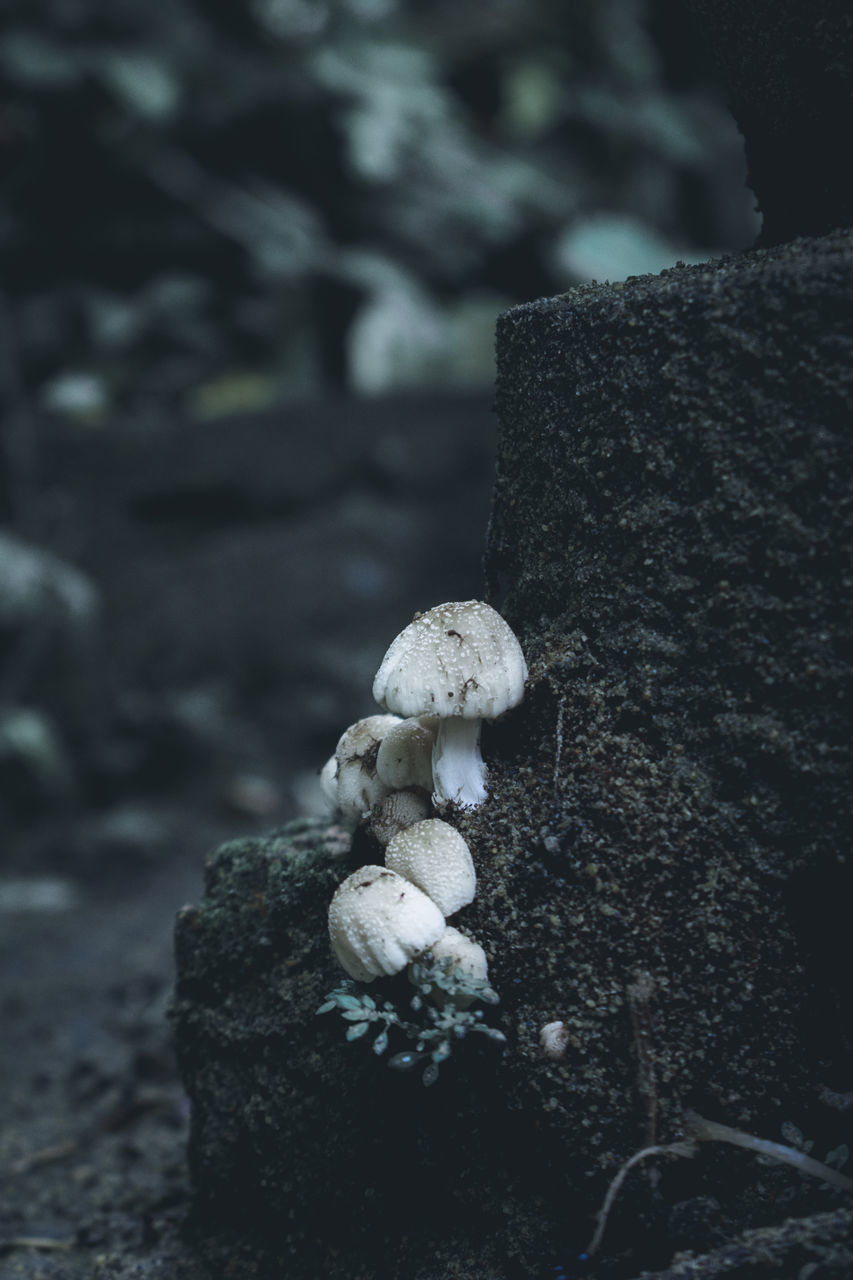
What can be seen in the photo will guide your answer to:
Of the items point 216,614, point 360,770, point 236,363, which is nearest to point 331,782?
point 360,770

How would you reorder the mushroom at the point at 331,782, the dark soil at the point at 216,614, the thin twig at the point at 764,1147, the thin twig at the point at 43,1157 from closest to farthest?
1. the thin twig at the point at 764,1147
2. the mushroom at the point at 331,782
3. the thin twig at the point at 43,1157
4. the dark soil at the point at 216,614

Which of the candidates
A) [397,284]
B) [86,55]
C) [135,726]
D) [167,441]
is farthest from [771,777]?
[86,55]

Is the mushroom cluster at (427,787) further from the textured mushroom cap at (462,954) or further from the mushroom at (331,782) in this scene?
the mushroom at (331,782)

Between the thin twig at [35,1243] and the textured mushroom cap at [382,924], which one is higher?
the textured mushroom cap at [382,924]

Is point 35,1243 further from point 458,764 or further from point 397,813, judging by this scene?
point 458,764

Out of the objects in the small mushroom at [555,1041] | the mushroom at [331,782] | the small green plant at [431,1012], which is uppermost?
the mushroom at [331,782]

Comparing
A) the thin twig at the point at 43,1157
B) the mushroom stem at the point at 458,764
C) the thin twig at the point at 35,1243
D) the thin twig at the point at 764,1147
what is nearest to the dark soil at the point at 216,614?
the thin twig at the point at 43,1157
